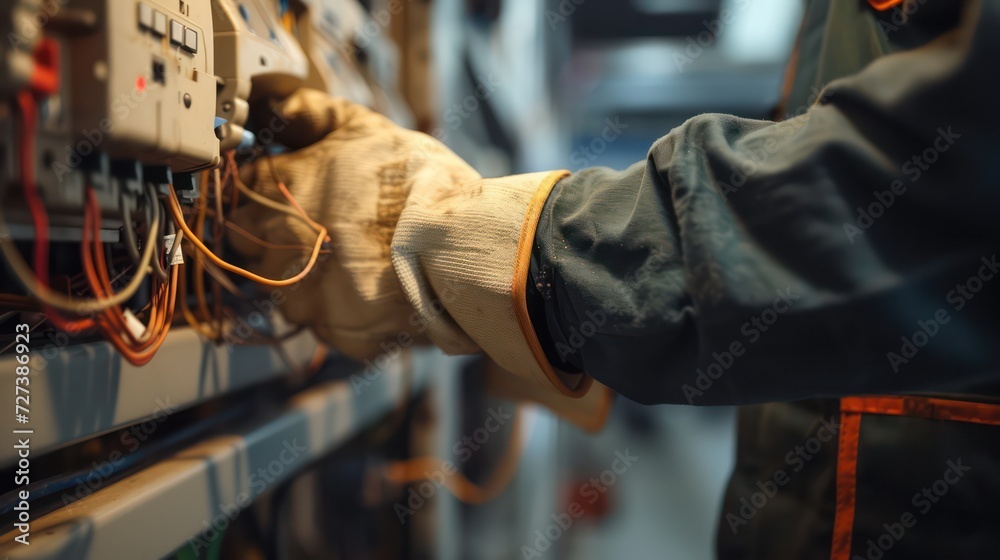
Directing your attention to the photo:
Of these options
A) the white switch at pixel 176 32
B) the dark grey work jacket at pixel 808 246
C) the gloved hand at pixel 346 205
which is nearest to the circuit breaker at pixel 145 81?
the white switch at pixel 176 32

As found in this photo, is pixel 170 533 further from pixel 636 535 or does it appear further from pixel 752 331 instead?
pixel 636 535

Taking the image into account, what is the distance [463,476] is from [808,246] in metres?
1.44

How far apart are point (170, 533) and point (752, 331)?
1.67 feet

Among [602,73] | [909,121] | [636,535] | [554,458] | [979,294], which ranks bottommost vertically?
[636,535]

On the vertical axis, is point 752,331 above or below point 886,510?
above

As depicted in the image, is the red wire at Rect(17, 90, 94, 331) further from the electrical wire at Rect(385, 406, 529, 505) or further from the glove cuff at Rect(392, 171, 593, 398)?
the electrical wire at Rect(385, 406, 529, 505)

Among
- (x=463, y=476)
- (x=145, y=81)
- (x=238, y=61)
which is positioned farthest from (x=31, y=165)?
(x=463, y=476)

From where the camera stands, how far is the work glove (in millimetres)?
494

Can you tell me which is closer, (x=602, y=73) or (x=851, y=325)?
(x=851, y=325)

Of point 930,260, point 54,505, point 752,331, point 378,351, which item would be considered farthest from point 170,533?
point 930,260

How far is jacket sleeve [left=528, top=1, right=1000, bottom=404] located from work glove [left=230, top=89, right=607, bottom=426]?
4.1 inches

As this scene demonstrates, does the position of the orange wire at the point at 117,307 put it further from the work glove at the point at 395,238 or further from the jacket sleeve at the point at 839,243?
the jacket sleeve at the point at 839,243

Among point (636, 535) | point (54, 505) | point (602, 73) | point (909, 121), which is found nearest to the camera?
point (909, 121)

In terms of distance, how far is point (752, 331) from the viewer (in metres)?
0.39
